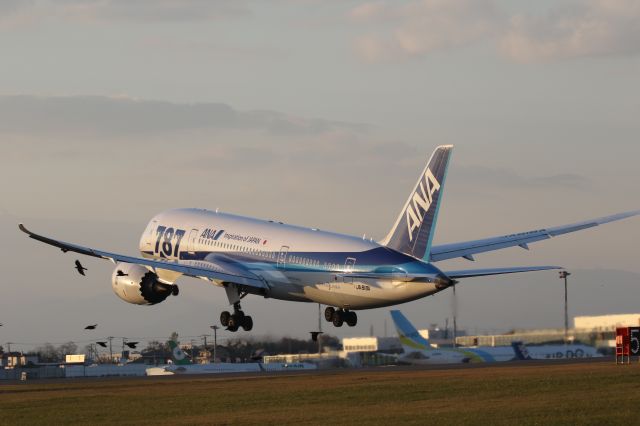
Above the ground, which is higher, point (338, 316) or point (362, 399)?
point (338, 316)

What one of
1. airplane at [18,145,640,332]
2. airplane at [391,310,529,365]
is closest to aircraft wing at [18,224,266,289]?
airplane at [18,145,640,332]

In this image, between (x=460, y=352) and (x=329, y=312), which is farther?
(x=460, y=352)

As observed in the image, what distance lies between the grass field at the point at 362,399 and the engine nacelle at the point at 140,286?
28.7ft

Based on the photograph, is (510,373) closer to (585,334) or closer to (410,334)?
(585,334)

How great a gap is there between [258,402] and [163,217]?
1321 inches

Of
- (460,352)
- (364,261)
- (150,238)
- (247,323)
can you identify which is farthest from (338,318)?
(460,352)

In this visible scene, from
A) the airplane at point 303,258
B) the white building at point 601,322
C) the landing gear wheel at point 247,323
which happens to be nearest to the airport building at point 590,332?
the white building at point 601,322

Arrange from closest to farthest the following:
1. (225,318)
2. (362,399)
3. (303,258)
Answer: (362,399)
(303,258)
(225,318)

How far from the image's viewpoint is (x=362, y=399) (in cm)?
5366

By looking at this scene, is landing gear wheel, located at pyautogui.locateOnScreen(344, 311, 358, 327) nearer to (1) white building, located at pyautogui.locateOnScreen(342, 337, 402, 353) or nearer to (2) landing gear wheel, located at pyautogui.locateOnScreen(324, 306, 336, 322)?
(2) landing gear wheel, located at pyautogui.locateOnScreen(324, 306, 336, 322)

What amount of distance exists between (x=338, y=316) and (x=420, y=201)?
42.0ft

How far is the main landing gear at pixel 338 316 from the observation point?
262 feet

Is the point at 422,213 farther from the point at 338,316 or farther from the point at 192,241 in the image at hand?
the point at 192,241

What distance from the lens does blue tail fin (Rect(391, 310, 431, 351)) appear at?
110312 millimetres
